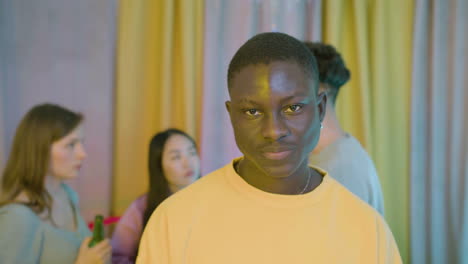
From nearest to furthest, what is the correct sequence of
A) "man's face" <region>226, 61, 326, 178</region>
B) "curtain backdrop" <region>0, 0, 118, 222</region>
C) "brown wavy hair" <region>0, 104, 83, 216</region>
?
"man's face" <region>226, 61, 326, 178</region>, "brown wavy hair" <region>0, 104, 83, 216</region>, "curtain backdrop" <region>0, 0, 118, 222</region>

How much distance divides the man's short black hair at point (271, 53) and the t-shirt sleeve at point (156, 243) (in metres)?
0.29

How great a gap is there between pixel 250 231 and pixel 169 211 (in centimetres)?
16

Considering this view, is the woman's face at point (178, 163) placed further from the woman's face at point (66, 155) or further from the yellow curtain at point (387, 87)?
the yellow curtain at point (387, 87)

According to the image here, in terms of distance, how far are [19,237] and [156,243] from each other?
76 cm

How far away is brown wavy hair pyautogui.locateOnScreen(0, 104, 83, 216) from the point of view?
4.55ft

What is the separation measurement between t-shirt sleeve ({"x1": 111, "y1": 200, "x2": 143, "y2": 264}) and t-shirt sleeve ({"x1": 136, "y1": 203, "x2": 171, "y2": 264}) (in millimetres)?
1054

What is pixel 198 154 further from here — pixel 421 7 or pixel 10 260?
pixel 421 7

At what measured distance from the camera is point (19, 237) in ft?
4.16

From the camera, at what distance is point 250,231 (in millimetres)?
740

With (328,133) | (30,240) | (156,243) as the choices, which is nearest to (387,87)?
(328,133)

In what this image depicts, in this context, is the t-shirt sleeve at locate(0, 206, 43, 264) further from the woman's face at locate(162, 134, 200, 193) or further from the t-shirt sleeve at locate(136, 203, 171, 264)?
the t-shirt sleeve at locate(136, 203, 171, 264)

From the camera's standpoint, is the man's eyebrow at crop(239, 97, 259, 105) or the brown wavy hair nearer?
the man's eyebrow at crop(239, 97, 259, 105)

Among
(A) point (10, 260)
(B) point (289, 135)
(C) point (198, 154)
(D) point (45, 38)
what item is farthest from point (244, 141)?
(D) point (45, 38)

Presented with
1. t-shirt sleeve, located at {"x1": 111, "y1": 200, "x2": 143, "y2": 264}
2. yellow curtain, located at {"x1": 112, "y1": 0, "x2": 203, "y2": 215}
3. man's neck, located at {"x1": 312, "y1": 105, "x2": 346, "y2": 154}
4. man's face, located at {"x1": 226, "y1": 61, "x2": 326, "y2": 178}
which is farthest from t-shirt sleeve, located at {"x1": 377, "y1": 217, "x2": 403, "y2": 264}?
yellow curtain, located at {"x1": 112, "y1": 0, "x2": 203, "y2": 215}
